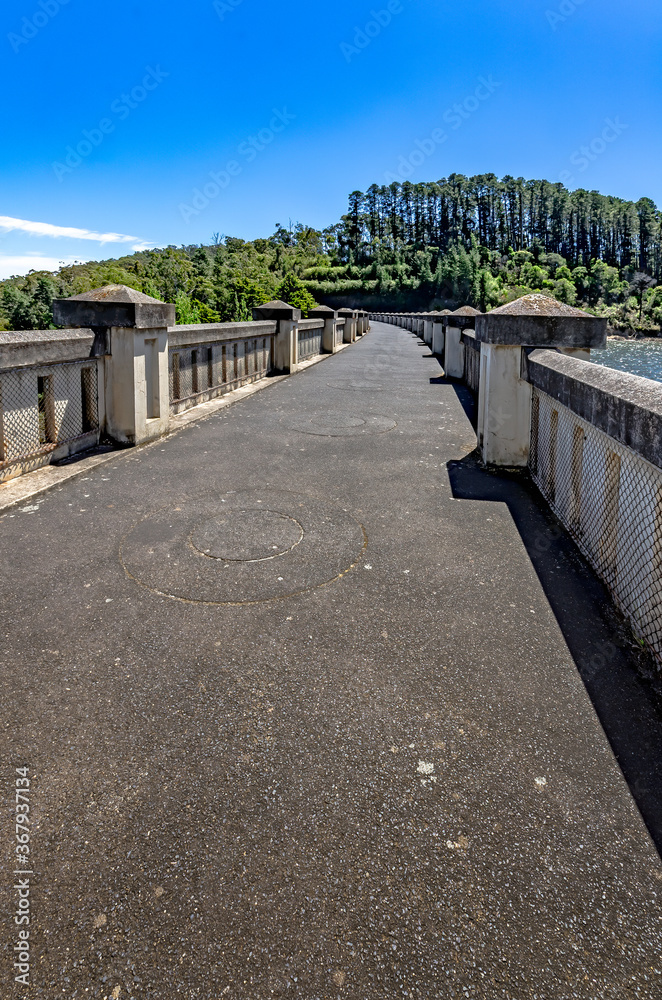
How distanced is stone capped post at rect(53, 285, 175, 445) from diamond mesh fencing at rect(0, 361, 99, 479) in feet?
0.88

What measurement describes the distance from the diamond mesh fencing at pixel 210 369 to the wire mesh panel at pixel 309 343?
542 centimetres

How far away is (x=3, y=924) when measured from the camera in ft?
6.02

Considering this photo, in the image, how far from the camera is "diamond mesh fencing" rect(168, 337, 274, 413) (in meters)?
9.98

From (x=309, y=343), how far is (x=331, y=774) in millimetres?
20809

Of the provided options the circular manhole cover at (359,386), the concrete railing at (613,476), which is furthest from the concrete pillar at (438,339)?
the concrete railing at (613,476)

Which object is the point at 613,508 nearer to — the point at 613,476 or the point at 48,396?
the point at 613,476

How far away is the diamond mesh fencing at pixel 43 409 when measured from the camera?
6.02 meters

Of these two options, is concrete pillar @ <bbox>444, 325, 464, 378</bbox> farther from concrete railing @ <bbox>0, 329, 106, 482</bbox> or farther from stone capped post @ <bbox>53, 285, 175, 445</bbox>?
concrete railing @ <bbox>0, 329, 106, 482</bbox>

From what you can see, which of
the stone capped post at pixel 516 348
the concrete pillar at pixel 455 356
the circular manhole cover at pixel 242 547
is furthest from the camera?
the concrete pillar at pixel 455 356

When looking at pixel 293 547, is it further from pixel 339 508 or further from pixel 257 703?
pixel 257 703

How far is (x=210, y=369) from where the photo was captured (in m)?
11.5

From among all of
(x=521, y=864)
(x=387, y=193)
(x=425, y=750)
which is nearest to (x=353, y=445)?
(x=425, y=750)

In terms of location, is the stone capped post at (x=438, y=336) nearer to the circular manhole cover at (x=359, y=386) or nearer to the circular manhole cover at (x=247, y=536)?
the circular manhole cover at (x=359, y=386)

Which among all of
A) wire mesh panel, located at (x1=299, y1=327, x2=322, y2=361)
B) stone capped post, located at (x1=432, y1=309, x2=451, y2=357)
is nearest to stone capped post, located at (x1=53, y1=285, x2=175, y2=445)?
wire mesh panel, located at (x1=299, y1=327, x2=322, y2=361)
